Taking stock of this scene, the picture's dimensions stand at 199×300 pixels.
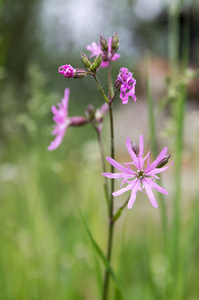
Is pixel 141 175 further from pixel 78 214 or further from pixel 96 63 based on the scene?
pixel 78 214

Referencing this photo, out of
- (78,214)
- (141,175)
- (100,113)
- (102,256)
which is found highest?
(100,113)

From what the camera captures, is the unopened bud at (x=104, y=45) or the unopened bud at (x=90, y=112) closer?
the unopened bud at (x=104, y=45)

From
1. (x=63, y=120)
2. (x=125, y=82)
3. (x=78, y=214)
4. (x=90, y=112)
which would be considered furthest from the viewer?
(x=78, y=214)

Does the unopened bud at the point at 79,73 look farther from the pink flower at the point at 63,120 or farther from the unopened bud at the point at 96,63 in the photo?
the pink flower at the point at 63,120

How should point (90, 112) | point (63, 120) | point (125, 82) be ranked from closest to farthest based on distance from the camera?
1. point (125, 82)
2. point (90, 112)
3. point (63, 120)

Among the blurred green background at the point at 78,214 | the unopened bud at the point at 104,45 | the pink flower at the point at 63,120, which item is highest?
the unopened bud at the point at 104,45

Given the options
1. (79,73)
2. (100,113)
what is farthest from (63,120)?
(79,73)

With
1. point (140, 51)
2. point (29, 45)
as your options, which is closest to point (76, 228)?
point (140, 51)

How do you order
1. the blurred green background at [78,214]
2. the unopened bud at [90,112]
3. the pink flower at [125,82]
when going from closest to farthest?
the pink flower at [125,82]
the unopened bud at [90,112]
the blurred green background at [78,214]

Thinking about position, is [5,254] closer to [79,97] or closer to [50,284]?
[50,284]

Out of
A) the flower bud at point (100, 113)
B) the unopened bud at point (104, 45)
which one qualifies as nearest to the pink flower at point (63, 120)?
the flower bud at point (100, 113)

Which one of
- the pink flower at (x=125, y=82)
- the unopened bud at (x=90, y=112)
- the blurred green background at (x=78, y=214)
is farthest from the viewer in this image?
the blurred green background at (x=78, y=214)
